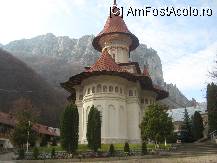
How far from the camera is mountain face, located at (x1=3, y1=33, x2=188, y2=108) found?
497 ft

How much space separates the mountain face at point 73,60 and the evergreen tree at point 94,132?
103 meters

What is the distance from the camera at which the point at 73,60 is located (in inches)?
6939

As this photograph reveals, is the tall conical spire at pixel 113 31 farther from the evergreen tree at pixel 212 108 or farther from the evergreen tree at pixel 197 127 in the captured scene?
the evergreen tree at pixel 197 127

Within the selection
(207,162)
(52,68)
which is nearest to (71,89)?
(207,162)

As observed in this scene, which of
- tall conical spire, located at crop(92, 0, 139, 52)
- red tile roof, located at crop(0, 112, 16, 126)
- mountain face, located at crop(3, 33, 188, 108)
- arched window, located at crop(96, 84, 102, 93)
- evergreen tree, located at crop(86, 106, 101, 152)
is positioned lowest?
evergreen tree, located at crop(86, 106, 101, 152)

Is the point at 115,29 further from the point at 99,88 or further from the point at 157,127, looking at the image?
the point at 157,127

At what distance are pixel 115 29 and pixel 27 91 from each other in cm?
4897

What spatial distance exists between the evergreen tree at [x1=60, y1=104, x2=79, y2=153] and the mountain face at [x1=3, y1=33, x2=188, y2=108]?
104020 millimetres

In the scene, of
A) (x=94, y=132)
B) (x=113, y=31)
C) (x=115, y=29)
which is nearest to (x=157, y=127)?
(x=94, y=132)

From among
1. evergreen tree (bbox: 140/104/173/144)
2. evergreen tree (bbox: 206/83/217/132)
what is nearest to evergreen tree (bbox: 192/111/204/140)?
evergreen tree (bbox: 206/83/217/132)

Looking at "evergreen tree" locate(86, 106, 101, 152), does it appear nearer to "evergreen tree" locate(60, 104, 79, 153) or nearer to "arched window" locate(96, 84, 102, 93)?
"evergreen tree" locate(60, 104, 79, 153)

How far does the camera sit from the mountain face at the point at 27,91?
9188 centimetres

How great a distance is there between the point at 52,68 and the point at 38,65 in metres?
8.26

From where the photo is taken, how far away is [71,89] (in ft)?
158
